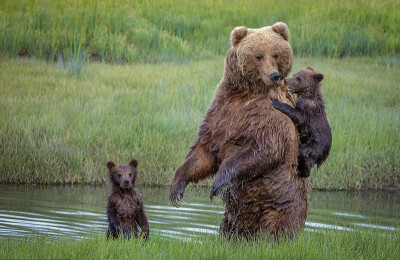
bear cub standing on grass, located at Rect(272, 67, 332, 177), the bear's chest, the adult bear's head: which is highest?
the adult bear's head

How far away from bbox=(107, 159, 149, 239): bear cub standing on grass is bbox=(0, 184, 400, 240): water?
303 millimetres

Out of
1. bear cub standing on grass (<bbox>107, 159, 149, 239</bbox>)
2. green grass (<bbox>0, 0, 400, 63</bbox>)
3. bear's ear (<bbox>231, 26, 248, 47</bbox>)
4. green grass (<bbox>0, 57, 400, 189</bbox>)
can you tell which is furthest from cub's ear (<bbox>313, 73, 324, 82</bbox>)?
green grass (<bbox>0, 0, 400, 63</bbox>)

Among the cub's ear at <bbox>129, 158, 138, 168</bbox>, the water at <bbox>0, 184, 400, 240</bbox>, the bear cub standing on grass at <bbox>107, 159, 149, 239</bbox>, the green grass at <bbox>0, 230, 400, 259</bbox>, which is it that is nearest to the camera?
the green grass at <bbox>0, 230, 400, 259</bbox>

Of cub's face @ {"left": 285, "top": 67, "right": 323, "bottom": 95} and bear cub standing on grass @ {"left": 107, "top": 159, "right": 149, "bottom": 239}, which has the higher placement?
cub's face @ {"left": 285, "top": 67, "right": 323, "bottom": 95}

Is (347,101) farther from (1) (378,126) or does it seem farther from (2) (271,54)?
(2) (271,54)

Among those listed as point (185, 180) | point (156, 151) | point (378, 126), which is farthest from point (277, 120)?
point (378, 126)

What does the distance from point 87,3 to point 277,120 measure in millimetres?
10883

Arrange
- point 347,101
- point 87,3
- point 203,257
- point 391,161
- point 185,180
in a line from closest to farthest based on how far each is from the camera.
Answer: point 203,257
point 185,180
point 391,161
point 347,101
point 87,3

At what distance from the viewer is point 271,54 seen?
5.48 metres

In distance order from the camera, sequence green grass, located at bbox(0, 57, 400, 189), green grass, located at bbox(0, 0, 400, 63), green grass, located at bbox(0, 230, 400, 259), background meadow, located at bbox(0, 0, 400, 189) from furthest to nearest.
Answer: green grass, located at bbox(0, 0, 400, 63) < background meadow, located at bbox(0, 0, 400, 189) < green grass, located at bbox(0, 57, 400, 189) < green grass, located at bbox(0, 230, 400, 259)

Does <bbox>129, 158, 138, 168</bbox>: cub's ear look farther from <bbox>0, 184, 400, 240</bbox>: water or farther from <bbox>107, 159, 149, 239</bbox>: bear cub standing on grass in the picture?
<bbox>0, 184, 400, 240</bbox>: water

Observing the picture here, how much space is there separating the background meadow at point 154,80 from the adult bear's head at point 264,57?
437 cm

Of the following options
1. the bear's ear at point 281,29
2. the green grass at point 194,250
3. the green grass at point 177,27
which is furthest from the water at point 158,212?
the green grass at point 177,27

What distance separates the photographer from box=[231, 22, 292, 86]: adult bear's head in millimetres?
5410
